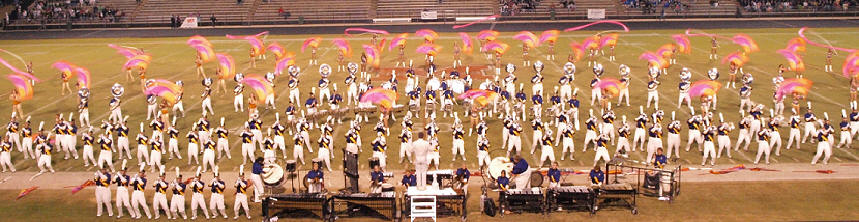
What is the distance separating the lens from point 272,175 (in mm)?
20484

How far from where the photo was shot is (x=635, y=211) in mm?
18969

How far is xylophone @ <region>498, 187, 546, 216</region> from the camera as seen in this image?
1891 cm

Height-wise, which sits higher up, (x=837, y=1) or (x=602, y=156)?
(x=837, y=1)

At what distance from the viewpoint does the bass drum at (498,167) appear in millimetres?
20105

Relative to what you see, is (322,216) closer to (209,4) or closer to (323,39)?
(323,39)

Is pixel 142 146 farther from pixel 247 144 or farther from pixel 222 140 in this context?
pixel 247 144

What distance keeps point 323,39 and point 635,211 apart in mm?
36612

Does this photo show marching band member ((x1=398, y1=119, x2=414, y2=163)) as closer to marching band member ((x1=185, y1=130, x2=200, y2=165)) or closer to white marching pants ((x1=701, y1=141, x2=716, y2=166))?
marching band member ((x1=185, y1=130, x2=200, y2=165))

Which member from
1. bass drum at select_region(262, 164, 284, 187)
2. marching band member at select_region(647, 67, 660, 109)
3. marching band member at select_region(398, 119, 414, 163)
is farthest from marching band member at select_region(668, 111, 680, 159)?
bass drum at select_region(262, 164, 284, 187)

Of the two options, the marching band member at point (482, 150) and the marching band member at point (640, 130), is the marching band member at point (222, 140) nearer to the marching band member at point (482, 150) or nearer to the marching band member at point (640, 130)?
the marching band member at point (482, 150)

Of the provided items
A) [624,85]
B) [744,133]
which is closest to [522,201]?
[744,133]

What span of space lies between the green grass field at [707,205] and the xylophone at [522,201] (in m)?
0.20

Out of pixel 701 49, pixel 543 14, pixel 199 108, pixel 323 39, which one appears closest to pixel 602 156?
pixel 199 108

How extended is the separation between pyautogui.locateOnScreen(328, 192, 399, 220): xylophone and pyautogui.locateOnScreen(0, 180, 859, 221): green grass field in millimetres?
358
